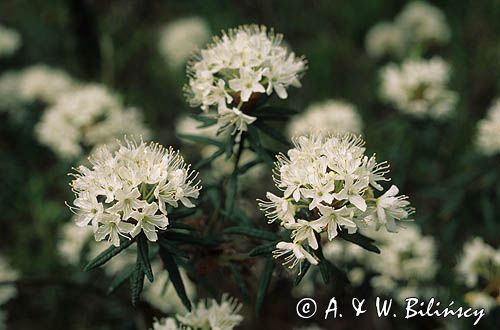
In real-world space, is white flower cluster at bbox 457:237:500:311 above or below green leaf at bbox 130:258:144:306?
above

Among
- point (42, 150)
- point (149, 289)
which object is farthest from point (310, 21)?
point (149, 289)

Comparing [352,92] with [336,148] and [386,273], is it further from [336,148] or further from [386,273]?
[336,148]

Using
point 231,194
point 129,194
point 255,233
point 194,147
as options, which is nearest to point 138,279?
point 129,194

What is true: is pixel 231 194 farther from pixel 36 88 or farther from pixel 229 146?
pixel 36 88

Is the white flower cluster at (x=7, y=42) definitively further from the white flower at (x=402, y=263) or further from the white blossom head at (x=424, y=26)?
the white flower at (x=402, y=263)

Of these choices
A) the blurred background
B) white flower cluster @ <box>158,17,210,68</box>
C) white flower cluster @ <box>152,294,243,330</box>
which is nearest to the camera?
Result: white flower cluster @ <box>152,294,243,330</box>

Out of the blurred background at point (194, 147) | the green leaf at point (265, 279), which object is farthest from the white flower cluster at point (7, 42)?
the green leaf at point (265, 279)

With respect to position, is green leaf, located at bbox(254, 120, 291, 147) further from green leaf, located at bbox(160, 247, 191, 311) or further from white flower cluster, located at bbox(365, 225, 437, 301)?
white flower cluster, located at bbox(365, 225, 437, 301)

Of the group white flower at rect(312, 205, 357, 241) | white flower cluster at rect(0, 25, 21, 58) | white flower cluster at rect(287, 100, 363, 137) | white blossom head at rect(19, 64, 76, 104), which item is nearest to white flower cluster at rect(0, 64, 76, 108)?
white blossom head at rect(19, 64, 76, 104)
